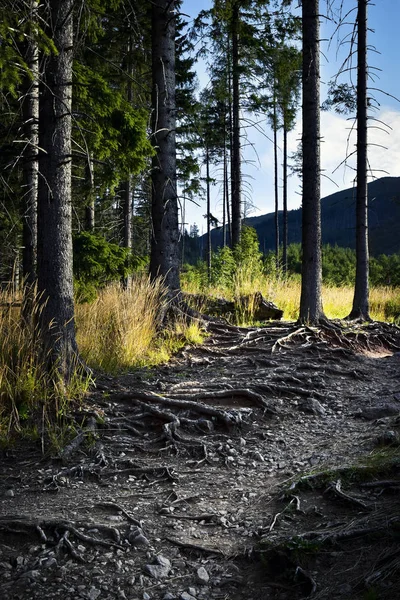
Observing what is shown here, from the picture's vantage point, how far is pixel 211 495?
12.0 feet

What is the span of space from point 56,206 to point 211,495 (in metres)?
3.27

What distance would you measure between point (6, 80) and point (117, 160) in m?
2.35

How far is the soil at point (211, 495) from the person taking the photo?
251 cm

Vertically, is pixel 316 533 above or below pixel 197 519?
above

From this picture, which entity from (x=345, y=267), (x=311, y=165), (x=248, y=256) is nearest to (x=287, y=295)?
(x=248, y=256)

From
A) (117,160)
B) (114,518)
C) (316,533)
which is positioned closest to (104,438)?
(114,518)

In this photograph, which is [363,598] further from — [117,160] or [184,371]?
[117,160]

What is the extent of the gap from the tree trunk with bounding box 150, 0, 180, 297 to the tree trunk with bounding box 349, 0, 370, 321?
584 cm

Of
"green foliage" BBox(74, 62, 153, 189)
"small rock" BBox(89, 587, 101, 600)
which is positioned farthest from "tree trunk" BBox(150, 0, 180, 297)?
"small rock" BBox(89, 587, 101, 600)

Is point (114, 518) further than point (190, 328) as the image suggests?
No

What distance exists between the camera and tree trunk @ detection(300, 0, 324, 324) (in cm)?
955

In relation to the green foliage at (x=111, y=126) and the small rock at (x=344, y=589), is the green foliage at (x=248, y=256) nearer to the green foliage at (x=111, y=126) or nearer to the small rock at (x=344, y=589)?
the green foliage at (x=111, y=126)

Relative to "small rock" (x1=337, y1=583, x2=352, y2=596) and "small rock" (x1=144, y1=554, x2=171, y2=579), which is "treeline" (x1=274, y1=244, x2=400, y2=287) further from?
"small rock" (x1=337, y1=583, x2=352, y2=596)

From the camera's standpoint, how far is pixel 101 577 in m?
2.67
